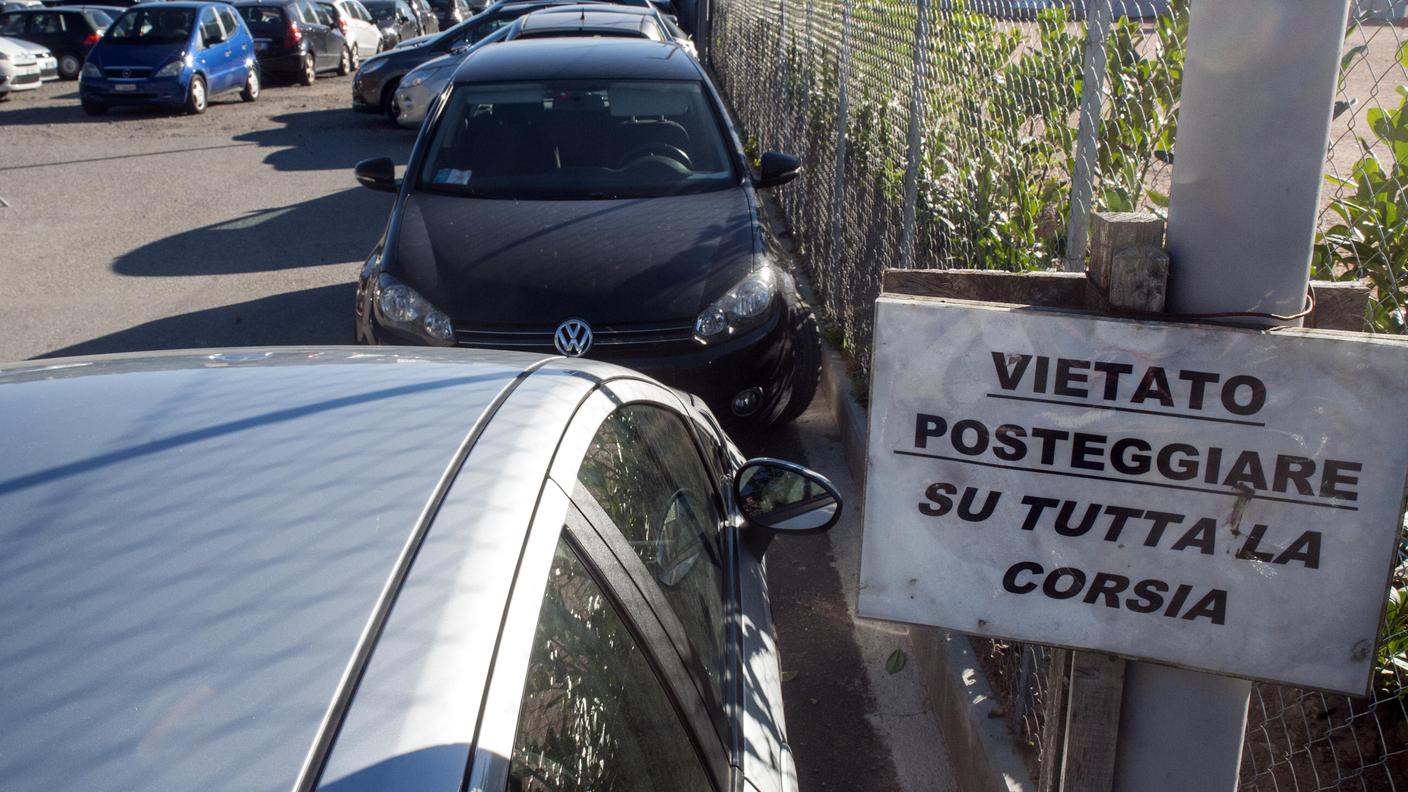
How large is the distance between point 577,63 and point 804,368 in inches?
92.4

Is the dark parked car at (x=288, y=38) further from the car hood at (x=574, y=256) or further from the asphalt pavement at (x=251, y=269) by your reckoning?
the car hood at (x=574, y=256)

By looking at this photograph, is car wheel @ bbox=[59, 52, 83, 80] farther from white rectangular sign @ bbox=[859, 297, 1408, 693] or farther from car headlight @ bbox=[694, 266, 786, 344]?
white rectangular sign @ bbox=[859, 297, 1408, 693]

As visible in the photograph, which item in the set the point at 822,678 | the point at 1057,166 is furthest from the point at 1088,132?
the point at 822,678

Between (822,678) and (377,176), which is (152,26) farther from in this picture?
(822,678)

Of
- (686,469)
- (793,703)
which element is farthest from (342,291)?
(686,469)

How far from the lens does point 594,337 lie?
4840 millimetres

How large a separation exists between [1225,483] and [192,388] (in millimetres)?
1531

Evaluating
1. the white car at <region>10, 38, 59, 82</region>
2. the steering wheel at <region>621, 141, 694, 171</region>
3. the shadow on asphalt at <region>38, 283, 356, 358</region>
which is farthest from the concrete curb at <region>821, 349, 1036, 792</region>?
the white car at <region>10, 38, 59, 82</region>

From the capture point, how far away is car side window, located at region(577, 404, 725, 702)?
192cm

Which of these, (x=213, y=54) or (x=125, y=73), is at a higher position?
(x=213, y=54)

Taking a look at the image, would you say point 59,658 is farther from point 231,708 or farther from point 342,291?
point 342,291

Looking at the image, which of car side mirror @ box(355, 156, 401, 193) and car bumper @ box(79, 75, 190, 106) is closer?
car side mirror @ box(355, 156, 401, 193)

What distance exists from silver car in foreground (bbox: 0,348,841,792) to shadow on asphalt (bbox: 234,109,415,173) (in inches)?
481

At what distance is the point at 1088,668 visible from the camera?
188 centimetres
